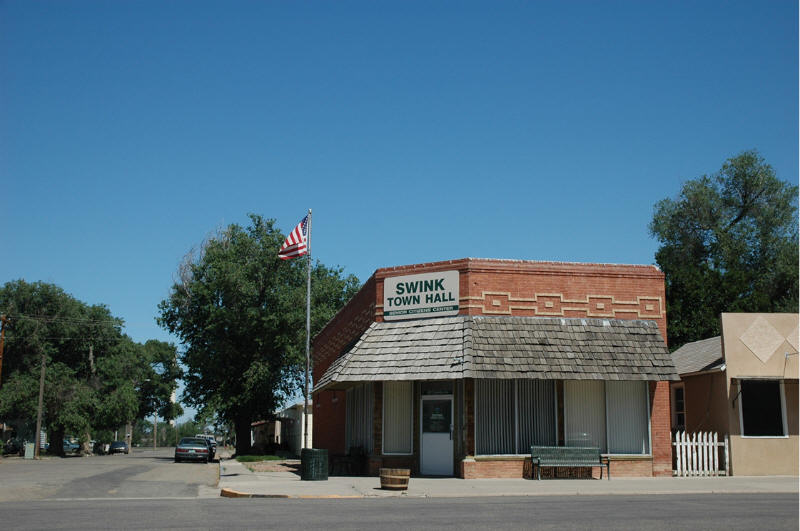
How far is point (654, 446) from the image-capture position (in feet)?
71.7

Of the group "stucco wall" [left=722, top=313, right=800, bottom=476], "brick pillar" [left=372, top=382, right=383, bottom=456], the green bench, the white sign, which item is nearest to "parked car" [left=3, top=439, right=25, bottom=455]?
"brick pillar" [left=372, top=382, right=383, bottom=456]

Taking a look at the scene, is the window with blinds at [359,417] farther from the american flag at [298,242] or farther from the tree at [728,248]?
Answer: the tree at [728,248]

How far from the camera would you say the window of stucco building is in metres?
22.9

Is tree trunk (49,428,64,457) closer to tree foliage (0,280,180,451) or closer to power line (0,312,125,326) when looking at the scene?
tree foliage (0,280,180,451)

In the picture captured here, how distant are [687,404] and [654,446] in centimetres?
579

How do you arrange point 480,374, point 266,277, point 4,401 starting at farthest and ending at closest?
point 4,401, point 266,277, point 480,374

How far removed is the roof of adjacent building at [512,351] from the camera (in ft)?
66.9

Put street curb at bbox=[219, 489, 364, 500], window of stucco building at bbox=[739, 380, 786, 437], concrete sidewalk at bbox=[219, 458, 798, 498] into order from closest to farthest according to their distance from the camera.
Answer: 1. street curb at bbox=[219, 489, 364, 500]
2. concrete sidewalk at bbox=[219, 458, 798, 498]
3. window of stucco building at bbox=[739, 380, 786, 437]

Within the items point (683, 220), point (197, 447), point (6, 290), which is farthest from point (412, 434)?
point (6, 290)

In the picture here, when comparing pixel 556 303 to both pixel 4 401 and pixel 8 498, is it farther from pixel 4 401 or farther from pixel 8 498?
pixel 4 401

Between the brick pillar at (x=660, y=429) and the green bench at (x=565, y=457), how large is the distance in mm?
1909

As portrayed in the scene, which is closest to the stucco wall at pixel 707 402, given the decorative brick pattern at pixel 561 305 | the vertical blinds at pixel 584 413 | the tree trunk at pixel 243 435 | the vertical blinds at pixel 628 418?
the vertical blinds at pixel 628 418

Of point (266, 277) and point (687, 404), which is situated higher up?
point (266, 277)

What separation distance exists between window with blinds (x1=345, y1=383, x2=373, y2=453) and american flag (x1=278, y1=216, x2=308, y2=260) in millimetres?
5116
